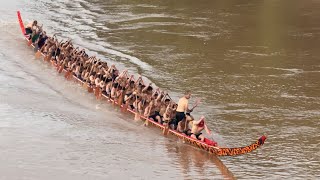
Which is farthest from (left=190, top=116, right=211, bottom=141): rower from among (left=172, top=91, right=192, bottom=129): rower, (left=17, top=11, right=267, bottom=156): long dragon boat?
(left=172, top=91, right=192, bottom=129): rower

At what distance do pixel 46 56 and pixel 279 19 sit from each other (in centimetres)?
→ 1859

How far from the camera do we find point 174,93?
85.0 ft

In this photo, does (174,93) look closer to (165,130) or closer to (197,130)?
(165,130)

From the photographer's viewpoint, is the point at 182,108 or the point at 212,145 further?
the point at 182,108

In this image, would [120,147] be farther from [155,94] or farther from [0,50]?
[0,50]

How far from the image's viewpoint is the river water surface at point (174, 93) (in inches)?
706

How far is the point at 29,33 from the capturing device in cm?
3406

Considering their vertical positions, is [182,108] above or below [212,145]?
above

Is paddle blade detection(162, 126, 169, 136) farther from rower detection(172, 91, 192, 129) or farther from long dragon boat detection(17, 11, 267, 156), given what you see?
rower detection(172, 91, 192, 129)

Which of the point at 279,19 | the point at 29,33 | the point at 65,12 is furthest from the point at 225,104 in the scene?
the point at 65,12

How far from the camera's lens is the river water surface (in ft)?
58.8

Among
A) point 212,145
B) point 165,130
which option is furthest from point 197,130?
point 165,130

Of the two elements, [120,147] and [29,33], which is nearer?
[120,147]

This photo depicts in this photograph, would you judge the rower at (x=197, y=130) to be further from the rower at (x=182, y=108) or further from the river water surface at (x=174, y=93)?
the rower at (x=182, y=108)
